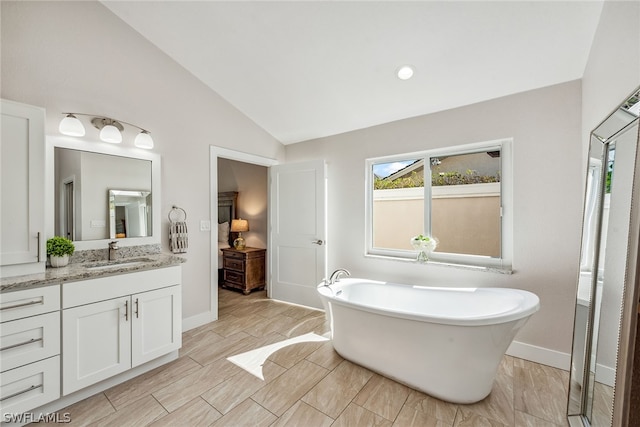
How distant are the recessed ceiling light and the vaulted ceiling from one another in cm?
4

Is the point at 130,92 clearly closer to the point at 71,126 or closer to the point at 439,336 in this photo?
the point at 71,126

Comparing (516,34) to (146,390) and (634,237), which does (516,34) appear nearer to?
(634,237)

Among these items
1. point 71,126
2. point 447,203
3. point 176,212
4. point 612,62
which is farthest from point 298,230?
point 612,62

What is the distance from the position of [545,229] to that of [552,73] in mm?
1240

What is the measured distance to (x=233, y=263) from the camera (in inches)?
164

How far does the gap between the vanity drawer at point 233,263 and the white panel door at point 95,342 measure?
2147 mm

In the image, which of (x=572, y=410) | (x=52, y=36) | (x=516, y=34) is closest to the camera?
(x=572, y=410)

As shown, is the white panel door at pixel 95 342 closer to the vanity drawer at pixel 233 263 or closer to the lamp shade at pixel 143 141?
the lamp shade at pixel 143 141

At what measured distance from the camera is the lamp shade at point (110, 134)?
86.3 inches

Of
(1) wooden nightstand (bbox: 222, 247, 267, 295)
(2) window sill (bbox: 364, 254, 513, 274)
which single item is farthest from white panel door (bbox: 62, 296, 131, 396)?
(2) window sill (bbox: 364, 254, 513, 274)

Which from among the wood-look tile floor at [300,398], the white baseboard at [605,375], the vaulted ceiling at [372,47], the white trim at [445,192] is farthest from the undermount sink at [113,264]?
the white baseboard at [605,375]

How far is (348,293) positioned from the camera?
8.41 feet

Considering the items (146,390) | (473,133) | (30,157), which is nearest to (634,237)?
(473,133)

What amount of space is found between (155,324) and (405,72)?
2.94m
